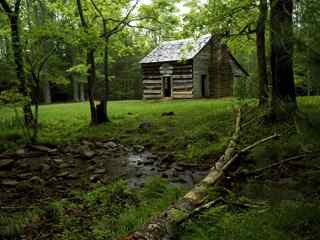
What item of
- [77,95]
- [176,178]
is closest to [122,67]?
[77,95]

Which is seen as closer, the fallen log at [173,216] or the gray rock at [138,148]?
the fallen log at [173,216]

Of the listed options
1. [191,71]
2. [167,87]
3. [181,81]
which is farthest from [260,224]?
[167,87]

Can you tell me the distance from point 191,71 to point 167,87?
379 centimetres

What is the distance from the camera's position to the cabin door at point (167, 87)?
1017 inches

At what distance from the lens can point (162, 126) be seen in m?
11.6

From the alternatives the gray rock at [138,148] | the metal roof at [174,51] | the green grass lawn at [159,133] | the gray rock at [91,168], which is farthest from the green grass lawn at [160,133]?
the metal roof at [174,51]

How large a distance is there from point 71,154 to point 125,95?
94.1 feet

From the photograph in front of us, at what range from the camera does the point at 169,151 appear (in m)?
8.92

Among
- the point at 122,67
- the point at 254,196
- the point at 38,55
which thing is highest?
the point at 122,67

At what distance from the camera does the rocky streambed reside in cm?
625

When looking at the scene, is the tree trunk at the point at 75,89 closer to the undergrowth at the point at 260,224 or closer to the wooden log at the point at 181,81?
the wooden log at the point at 181,81

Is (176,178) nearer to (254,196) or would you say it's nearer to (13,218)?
(254,196)

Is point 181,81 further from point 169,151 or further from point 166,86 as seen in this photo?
point 169,151

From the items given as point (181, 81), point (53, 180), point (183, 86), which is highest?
point (181, 81)
